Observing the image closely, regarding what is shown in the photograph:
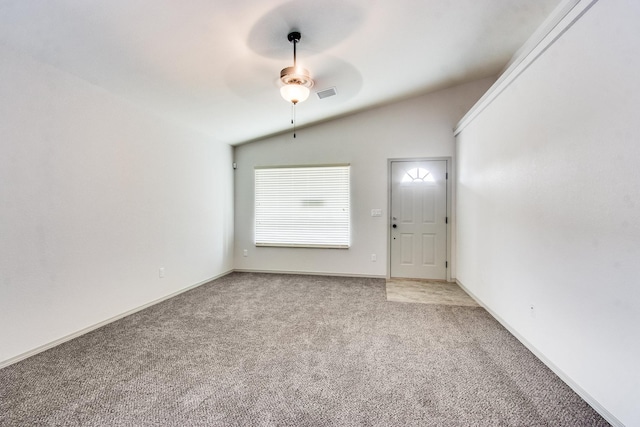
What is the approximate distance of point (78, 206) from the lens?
104 inches

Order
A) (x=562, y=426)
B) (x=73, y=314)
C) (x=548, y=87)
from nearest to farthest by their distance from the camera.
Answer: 1. (x=562, y=426)
2. (x=548, y=87)
3. (x=73, y=314)

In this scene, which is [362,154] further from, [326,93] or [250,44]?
[250,44]

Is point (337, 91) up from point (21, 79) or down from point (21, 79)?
up

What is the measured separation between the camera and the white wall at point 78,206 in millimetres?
2180

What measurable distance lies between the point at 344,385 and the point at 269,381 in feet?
1.73

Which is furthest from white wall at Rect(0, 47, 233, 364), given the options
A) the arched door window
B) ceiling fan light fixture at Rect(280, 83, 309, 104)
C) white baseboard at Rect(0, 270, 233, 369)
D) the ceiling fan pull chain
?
the arched door window

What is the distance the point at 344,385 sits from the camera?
6.16 feet

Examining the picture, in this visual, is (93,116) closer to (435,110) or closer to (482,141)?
(482,141)

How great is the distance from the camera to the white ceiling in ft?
6.52

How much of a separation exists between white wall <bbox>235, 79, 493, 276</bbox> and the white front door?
7.5 inches

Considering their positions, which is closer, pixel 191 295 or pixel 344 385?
pixel 344 385

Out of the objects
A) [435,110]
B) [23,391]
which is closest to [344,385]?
[23,391]

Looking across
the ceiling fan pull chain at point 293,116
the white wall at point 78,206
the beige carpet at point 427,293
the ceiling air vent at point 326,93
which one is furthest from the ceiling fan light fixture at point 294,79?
the beige carpet at point 427,293

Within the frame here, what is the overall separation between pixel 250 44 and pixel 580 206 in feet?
9.41
